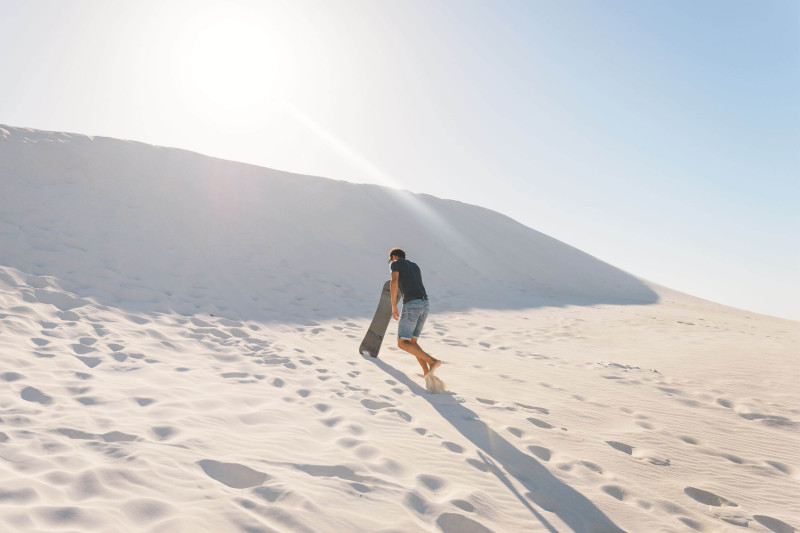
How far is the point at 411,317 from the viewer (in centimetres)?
593

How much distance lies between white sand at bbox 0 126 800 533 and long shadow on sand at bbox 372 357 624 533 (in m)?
0.02

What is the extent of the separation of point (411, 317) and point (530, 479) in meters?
2.80

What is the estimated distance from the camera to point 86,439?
322cm

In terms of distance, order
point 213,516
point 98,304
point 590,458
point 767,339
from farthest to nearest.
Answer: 1. point 767,339
2. point 98,304
3. point 590,458
4. point 213,516

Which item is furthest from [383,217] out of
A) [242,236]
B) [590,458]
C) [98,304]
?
[590,458]

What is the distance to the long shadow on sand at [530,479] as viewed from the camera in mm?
2936

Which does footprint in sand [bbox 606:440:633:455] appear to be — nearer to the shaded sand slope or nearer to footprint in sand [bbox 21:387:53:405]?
footprint in sand [bbox 21:387:53:405]

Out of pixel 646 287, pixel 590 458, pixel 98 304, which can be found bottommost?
pixel 98 304

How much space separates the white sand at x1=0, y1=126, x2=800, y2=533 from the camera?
9.07ft

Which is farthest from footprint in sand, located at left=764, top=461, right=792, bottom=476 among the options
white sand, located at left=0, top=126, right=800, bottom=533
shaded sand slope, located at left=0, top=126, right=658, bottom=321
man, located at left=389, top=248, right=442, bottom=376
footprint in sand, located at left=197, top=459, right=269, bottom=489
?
shaded sand slope, located at left=0, top=126, right=658, bottom=321

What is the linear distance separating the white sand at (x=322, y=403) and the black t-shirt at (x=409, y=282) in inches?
44.9

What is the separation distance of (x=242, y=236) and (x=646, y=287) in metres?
19.3

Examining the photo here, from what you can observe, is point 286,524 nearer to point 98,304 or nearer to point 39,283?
point 98,304

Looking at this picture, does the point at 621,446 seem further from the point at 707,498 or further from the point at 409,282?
the point at 409,282
